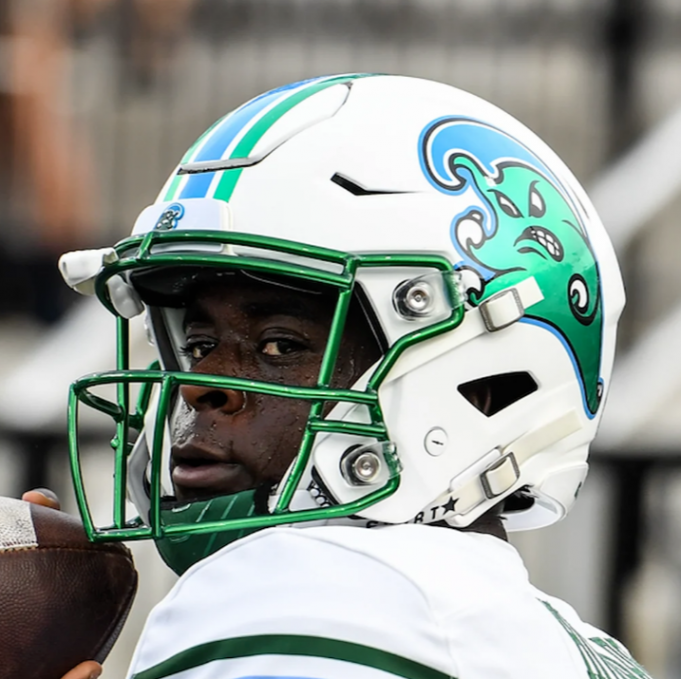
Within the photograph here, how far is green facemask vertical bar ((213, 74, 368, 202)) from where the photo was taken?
182cm

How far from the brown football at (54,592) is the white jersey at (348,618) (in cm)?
19

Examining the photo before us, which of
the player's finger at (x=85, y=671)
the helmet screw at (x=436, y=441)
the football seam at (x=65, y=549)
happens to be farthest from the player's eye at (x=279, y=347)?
the player's finger at (x=85, y=671)

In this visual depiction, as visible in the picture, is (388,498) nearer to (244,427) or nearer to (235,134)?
(244,427)

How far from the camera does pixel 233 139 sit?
1879 mm

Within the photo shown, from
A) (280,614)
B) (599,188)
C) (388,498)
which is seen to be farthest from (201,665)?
(599,188)

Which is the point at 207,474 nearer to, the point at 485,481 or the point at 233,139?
the point at 485,481

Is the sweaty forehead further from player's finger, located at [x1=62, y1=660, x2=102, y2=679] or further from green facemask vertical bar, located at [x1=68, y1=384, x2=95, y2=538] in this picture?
player's finger, located at [x1=62, y1=660, x2=102, y2=679]

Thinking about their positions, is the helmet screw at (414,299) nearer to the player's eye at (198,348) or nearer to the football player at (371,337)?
the football player at (371,337)

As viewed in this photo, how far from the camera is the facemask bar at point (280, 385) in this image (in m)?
1.62

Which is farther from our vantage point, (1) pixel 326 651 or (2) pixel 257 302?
(2) pixel 257 302

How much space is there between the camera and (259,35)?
5199 millimetres

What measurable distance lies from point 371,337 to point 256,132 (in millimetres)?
347

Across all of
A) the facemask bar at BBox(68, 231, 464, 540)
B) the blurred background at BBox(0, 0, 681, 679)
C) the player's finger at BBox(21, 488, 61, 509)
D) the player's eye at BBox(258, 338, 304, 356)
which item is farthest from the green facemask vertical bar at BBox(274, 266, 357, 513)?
the blurred background at BBox(0, 0, 681, 679)

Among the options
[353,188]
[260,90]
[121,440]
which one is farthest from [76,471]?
[260,90]
